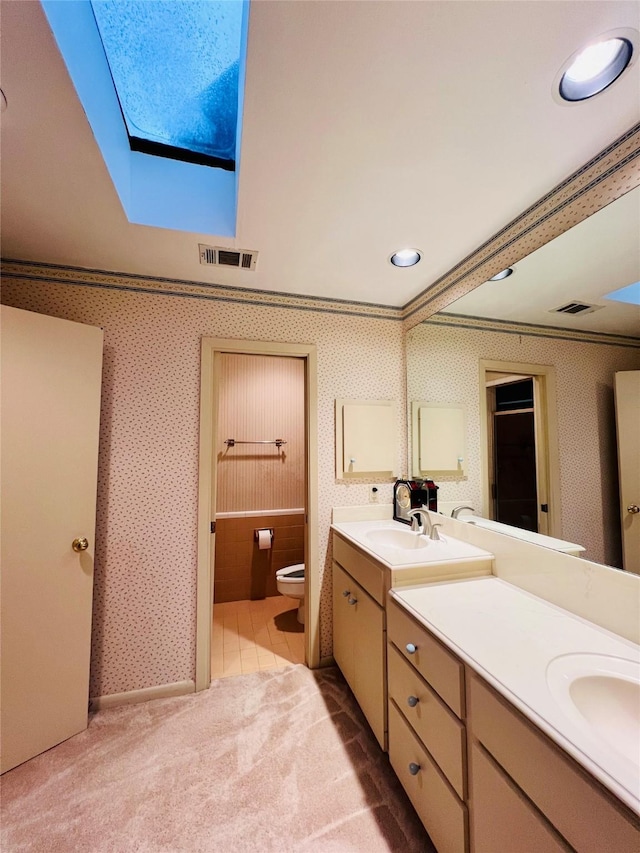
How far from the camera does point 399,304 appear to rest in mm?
2297

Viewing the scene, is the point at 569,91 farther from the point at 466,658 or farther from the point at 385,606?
the point at 385,606

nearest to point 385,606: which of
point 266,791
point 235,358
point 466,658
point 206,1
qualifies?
point 466,658

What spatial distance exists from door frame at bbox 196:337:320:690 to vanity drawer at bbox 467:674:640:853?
1.34 metres

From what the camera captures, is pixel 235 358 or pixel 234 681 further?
pixel 235 358

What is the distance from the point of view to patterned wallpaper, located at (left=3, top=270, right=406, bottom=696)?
1.80m

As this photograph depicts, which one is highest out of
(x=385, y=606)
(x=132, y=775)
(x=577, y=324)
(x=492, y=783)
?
(x=577, y=324)

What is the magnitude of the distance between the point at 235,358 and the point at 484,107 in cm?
279

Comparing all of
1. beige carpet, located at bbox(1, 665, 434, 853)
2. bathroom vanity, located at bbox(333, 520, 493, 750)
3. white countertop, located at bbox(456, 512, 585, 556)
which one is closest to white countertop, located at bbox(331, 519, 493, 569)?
bathroom vanity, located at bbox(333, 520, 493, 750)

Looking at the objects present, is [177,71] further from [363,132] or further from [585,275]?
[585,275]

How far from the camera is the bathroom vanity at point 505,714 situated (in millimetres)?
633

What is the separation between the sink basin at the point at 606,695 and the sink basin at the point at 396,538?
3.18 ft

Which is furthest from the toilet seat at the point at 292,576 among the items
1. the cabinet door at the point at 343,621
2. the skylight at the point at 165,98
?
the skylight at the point at 165,98

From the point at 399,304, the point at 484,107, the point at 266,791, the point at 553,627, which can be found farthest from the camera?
the point at 399,304

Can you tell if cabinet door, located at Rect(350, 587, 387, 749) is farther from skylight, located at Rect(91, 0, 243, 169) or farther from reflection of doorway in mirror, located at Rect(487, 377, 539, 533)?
skylight, located at Rect(91, 0, 243, 169)
